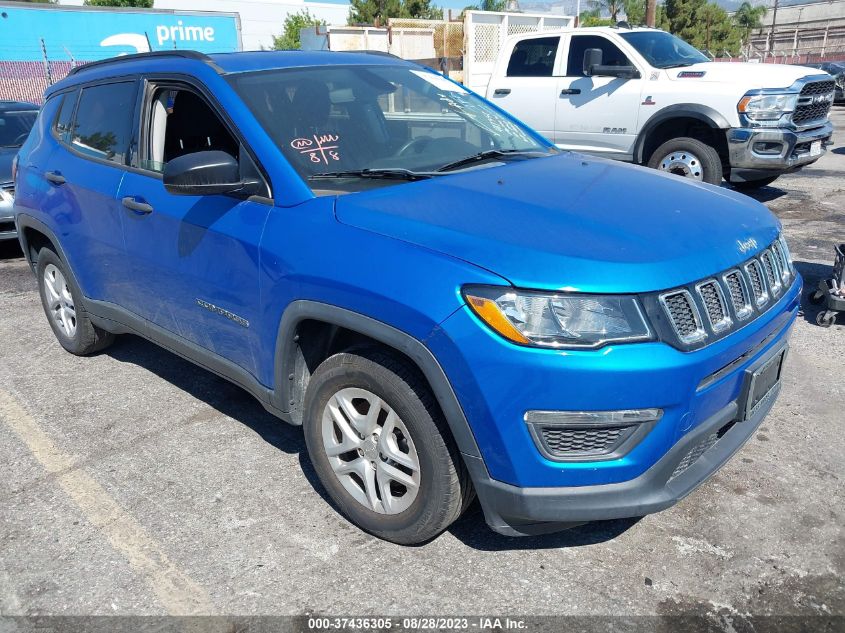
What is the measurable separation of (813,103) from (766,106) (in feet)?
2.60

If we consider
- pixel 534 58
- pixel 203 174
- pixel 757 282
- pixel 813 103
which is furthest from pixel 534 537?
pixel 534 58

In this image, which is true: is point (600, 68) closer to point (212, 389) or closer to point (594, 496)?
point (212, 389)

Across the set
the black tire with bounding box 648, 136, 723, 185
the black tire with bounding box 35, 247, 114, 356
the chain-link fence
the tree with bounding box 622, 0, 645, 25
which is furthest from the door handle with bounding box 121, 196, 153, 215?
the tree with bounding box 622, 0, 645, 25

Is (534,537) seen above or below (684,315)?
below

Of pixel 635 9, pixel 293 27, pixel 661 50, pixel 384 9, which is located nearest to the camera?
pixel 661 50

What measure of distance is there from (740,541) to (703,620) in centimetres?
51

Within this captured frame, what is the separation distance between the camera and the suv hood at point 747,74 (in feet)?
25.7

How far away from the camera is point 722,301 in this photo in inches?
98.6

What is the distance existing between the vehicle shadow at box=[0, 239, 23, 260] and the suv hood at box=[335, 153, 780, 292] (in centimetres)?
694

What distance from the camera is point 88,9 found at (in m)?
30.4

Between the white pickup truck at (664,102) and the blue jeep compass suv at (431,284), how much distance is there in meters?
4.87

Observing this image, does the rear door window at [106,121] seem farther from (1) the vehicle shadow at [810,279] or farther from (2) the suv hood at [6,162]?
(1) the vehicle shadow at [810,279]

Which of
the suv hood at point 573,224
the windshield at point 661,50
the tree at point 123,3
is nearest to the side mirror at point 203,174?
the suv hood at point 573,224

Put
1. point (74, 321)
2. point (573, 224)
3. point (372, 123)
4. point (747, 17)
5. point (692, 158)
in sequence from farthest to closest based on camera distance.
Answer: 1. point (747, 17)
2. point (692, 158)
3. point (74, 321)
4. point (372, 123)
5. point (573, 224)
